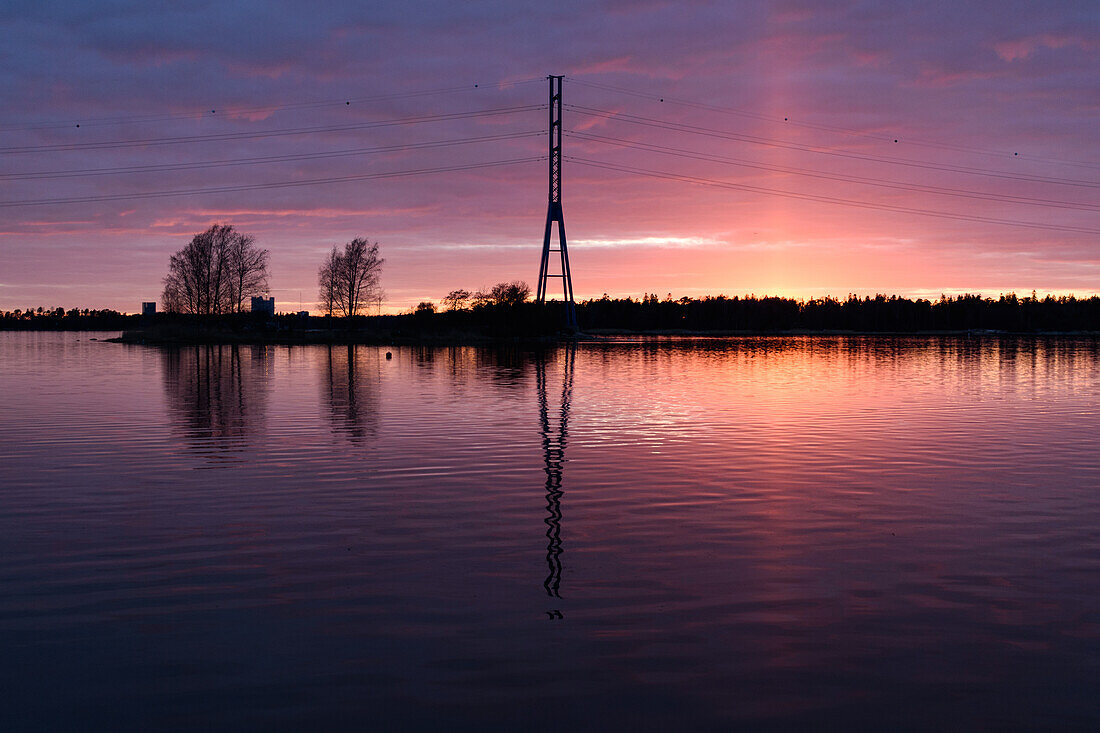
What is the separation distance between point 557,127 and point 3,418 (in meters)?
Result: 84.1

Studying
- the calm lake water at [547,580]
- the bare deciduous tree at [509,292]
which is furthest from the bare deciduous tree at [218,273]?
the calm lake water at [547,580]

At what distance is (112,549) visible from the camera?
540 inches

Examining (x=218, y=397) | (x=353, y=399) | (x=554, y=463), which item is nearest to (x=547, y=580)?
(x=554, y=463)

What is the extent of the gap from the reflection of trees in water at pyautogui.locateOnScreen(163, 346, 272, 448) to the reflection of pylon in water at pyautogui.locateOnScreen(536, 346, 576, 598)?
387 inches

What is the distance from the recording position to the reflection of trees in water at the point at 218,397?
29625mm

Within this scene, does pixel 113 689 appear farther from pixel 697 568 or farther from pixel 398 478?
pixel 398 478

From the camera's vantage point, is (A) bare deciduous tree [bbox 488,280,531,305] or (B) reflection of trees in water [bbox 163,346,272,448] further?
(A) bare deciduous tree [bbox 488,280,531,305]

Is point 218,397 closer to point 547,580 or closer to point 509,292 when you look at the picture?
point 547,580

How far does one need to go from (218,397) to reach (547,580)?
33259mm

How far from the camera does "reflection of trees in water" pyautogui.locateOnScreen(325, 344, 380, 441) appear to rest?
29.9m

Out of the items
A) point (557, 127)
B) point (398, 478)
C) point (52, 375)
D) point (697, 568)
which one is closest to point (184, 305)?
point (557, 127)

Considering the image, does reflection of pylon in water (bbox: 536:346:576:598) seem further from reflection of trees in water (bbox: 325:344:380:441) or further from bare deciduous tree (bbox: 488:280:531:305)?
bare deciduous tree (bbox: 488:280:531:305)

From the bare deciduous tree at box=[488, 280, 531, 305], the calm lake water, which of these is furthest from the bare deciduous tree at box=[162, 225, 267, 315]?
the calm lake water

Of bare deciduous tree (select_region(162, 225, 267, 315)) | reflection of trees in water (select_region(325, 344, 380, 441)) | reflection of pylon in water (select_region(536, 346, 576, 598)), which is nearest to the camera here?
reflection of pylon in water (select_region(536, 346, 576, 598))
